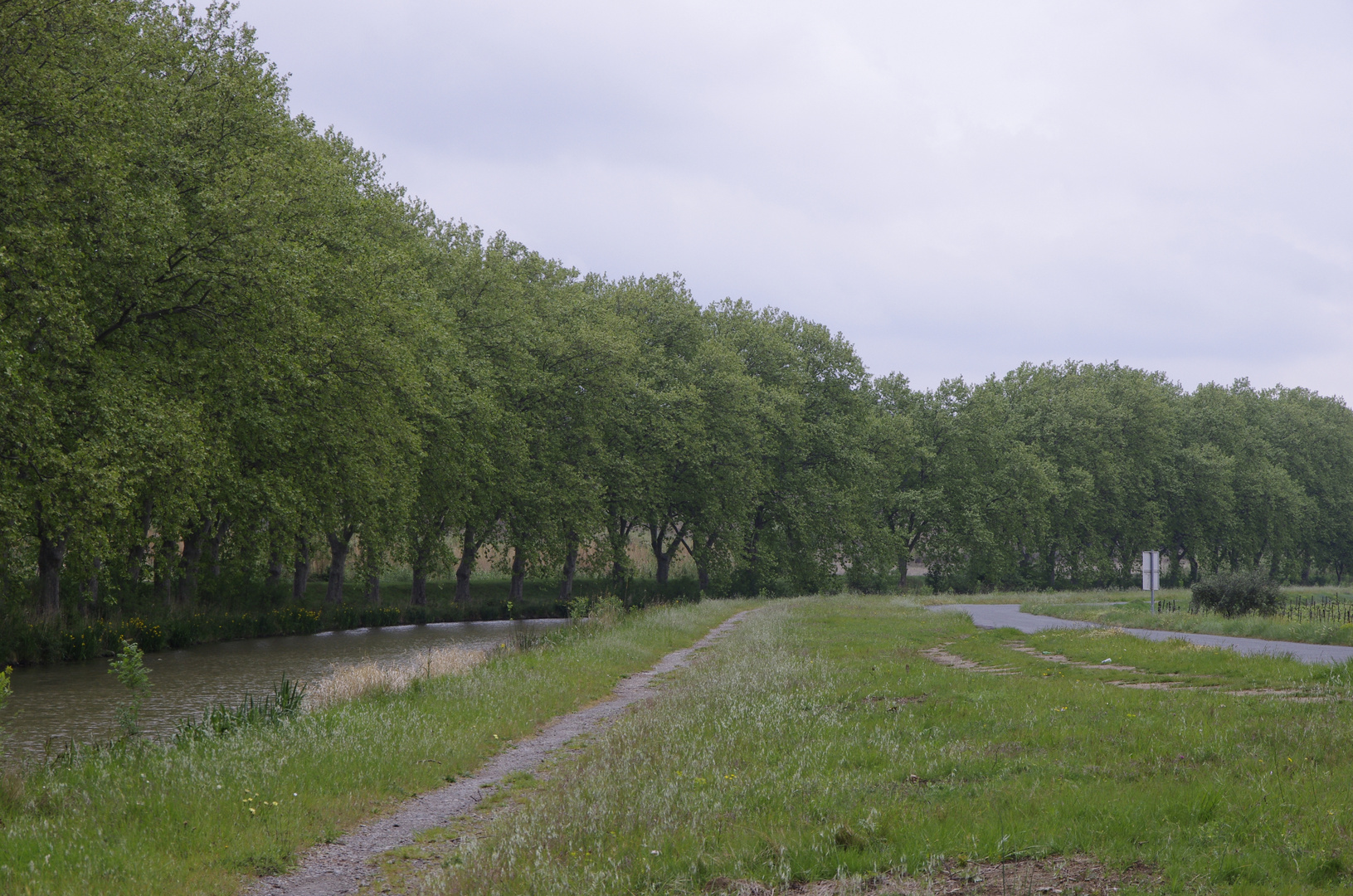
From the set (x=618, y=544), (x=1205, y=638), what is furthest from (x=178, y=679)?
(x=618, y=544)

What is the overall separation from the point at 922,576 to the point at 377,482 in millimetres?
60055

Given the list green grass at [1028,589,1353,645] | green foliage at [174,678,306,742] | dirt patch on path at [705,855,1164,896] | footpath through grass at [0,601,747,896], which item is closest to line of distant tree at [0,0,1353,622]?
green foliage at [174,678,306,742]

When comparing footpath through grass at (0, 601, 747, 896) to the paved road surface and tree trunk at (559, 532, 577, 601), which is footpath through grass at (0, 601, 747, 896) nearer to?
the paved road surface

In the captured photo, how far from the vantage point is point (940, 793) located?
864 cm

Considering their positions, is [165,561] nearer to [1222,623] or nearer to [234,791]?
[234,791]

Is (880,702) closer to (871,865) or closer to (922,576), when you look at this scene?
(871,865)

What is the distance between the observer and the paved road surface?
20.8 m

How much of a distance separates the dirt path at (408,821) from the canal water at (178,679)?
5090 mm

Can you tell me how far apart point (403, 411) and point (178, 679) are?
1750 centimetres

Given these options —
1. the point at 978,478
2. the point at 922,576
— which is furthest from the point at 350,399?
the point at 922,576

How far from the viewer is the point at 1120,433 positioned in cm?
8331

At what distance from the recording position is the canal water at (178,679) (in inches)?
635

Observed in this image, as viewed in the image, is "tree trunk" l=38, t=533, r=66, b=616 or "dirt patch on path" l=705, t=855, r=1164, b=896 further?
"tree trunk" l=38, t=533, r=66, b=616

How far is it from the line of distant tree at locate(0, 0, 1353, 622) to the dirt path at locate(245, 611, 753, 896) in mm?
13404
